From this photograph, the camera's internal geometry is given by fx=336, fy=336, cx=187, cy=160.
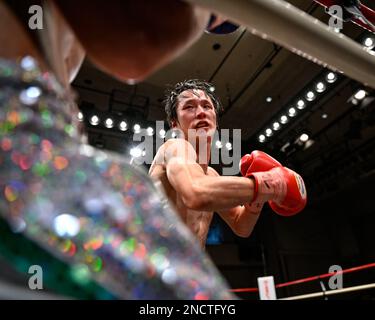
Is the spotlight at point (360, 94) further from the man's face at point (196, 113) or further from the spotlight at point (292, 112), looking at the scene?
A: the man's face at point (196, 113)

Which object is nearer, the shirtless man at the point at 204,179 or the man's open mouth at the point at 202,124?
the shirtless man at the point at 204,179

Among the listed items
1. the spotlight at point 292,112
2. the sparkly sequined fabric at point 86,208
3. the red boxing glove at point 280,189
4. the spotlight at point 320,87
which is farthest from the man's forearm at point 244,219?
the spotlight at point 292,112

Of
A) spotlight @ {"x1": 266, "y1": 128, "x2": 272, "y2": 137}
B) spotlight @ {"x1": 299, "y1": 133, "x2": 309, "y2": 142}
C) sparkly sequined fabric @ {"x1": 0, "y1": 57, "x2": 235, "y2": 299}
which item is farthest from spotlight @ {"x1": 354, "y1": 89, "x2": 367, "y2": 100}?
sparkly sequined fabric @ {"x1": 0, "y1": 57, "x2": 235, "y2": 299}

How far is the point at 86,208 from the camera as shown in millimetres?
267

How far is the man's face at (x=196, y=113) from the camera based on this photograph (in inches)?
61.4

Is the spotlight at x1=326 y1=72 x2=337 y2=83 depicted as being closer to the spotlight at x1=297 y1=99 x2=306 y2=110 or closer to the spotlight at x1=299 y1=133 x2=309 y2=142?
the spotlight at x1=297 y1=99 x2=306 y2=110

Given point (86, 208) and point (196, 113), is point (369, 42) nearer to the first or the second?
point (196, 113)

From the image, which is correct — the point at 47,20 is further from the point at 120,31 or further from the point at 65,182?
the point at 65,182

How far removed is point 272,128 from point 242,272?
4047 millimetres

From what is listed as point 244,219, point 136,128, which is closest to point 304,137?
point 136,128

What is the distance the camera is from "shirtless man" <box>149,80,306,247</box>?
3.78 feet

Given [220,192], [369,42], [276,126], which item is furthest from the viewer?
[276,126]

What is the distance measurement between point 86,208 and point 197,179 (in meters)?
0.92
